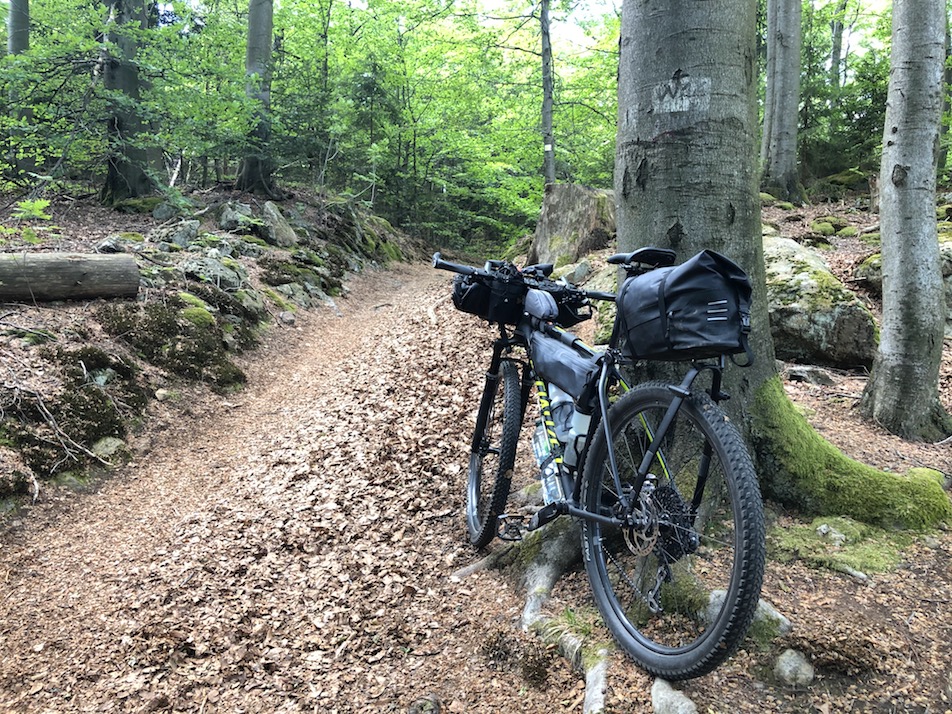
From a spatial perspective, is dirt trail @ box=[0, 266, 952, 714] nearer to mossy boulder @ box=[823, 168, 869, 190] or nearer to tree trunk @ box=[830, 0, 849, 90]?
mossy boulder @ box=[823, 168, 869, 190]

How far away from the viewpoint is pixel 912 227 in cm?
441

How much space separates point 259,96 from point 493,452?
1206 cm

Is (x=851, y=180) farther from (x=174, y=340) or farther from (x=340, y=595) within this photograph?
(x=340, y=595)

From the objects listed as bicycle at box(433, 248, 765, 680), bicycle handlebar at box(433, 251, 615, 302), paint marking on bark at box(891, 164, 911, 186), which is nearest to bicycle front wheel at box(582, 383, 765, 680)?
bicycle at box(433, 248, 765, 680)

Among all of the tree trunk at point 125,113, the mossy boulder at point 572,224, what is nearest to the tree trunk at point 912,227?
the mossy boulder at point 572,224

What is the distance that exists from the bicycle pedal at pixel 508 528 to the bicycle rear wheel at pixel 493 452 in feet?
0.11

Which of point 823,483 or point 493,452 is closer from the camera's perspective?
point 823,483

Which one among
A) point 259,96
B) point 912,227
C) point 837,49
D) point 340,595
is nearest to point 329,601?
point 340,595

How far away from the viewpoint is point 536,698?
2379mm

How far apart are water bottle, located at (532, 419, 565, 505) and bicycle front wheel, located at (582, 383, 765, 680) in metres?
0.25

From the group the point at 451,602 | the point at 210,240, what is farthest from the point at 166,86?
the point at 451,602

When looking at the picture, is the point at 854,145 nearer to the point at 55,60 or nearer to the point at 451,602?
the point at 451,602

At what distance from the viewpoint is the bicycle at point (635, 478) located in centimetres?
198

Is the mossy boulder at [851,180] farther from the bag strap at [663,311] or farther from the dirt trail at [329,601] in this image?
the bag strap at [663,311]
